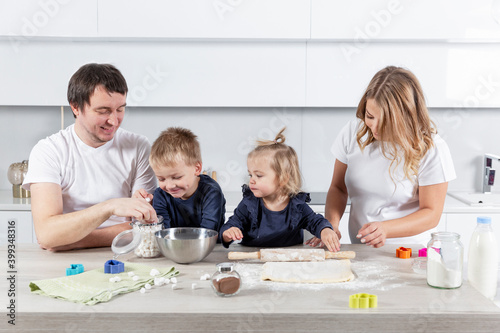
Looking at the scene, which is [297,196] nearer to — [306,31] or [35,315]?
[35,315]

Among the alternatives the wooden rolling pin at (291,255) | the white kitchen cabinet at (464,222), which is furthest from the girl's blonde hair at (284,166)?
the white kitchen cabinet at (464,222)

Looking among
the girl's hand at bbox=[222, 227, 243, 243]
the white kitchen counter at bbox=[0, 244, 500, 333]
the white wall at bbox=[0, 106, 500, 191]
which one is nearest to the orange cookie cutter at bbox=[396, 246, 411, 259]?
the white kitchen counter at bbox=[0, 244, 500, 333]

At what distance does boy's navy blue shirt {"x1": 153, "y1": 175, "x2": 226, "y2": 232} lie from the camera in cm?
185

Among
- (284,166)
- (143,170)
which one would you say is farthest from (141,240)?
(284,166)

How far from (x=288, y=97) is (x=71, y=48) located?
1309mm

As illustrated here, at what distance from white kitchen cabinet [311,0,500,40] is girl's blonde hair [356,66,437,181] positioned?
126 centimetres

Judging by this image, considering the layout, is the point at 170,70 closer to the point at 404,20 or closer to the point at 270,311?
the point at 404,20

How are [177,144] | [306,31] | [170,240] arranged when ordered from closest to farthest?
1. [170,240]
2. [177,144]
3. [306,31]

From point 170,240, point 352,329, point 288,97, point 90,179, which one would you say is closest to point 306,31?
point 288,97

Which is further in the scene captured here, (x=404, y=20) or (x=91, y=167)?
(x=404, y=20)

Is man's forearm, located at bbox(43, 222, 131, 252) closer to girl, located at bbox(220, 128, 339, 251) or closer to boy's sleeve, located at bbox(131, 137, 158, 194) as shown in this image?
boy's sleeve, located at bbox(131, 137, 158, 194)

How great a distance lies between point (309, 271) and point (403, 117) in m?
0.65

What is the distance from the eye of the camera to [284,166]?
72.2 inches

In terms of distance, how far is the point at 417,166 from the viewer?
189cm
